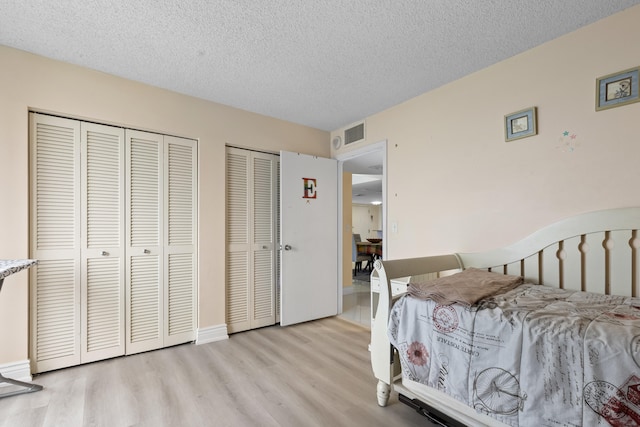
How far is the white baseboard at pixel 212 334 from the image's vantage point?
8.95ft

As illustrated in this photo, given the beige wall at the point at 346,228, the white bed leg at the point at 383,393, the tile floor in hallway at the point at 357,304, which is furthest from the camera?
the beige wall at the point at 346,228

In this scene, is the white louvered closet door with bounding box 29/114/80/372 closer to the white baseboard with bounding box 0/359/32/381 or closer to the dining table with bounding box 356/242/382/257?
the white baseboard with bounding box 0/359/32/381

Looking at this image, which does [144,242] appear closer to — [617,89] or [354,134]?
[354,134]

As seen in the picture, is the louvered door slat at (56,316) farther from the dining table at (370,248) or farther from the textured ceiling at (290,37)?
the dining table at (370,248)

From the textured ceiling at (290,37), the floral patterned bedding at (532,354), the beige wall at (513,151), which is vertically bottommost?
the floral patterned bedding at (532,354)

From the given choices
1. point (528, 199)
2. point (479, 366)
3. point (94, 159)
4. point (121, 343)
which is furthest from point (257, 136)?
point (479, 366)

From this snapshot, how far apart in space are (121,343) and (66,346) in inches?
14.0

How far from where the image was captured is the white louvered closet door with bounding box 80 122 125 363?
2.30 metres

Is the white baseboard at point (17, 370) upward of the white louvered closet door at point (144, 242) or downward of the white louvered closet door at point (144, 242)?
downward

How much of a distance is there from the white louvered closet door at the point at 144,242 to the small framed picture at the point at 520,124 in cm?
287

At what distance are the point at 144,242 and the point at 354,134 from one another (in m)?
2.43

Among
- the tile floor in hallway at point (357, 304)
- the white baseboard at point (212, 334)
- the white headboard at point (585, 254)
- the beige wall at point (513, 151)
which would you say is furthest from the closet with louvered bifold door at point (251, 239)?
the white headboard at point (585, 254)

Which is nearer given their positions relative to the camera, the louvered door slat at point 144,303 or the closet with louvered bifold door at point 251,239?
the louvered door slat at point 144,303

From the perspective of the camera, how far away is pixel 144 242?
8.37 feet
